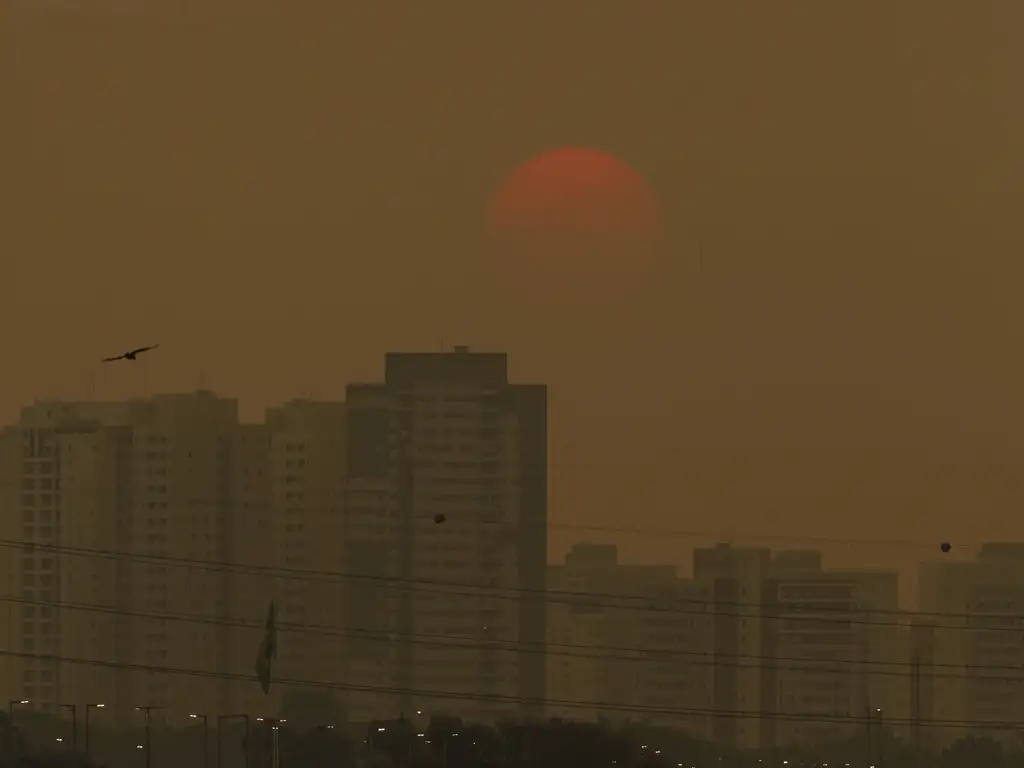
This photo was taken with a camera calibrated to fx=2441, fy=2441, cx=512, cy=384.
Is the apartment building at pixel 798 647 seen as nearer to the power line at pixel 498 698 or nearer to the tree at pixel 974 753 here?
the power line at pixel 498 698

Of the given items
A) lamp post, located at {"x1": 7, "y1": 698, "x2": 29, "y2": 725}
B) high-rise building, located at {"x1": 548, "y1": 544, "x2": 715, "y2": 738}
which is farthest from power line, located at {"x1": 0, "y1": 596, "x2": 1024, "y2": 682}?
lamp post, located at {"x1": 7, "y1": 698, "x2": 29, "y2": 725}

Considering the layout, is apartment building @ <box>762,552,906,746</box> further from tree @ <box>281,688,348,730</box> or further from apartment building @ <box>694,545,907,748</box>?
tree @ <box>281,688,348,730</box>

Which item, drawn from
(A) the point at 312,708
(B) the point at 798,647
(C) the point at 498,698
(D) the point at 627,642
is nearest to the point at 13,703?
(A) the point at 312,708

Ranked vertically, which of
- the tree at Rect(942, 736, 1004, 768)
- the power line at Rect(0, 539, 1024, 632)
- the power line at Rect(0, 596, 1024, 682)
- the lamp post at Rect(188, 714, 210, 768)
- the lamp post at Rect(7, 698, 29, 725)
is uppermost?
the power line at Rect(0, 539, 1024, 632)

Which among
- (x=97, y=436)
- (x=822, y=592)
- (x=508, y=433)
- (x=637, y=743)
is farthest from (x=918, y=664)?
(x=97, y=436)

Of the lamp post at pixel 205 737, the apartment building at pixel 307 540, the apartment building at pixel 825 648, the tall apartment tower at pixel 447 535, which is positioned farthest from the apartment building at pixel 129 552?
the apartment building at pixel 825 648

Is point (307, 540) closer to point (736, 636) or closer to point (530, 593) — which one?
point (530, 593)
